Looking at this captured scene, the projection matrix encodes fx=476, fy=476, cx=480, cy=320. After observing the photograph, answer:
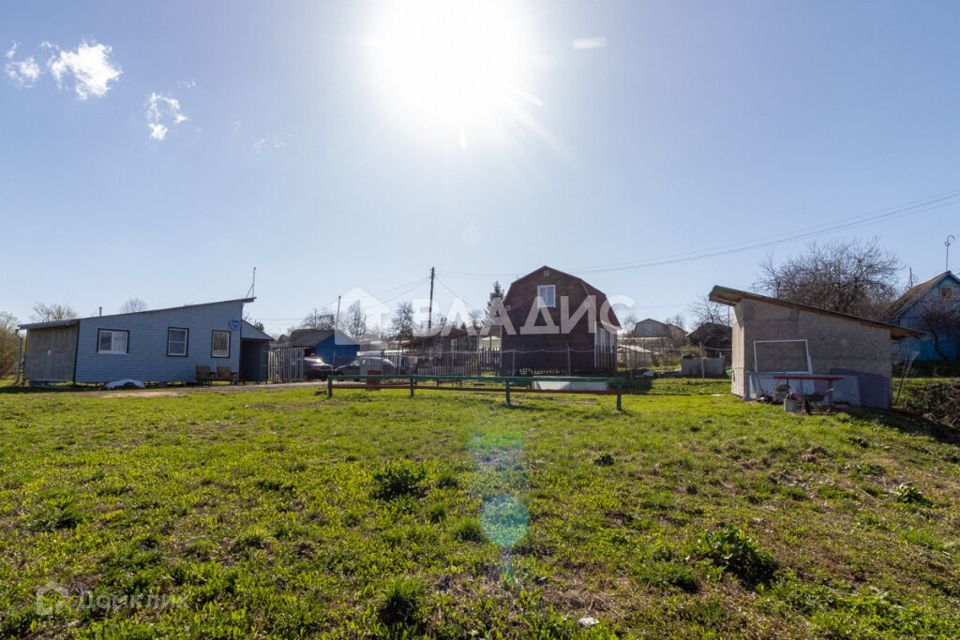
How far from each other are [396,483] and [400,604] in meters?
1.92

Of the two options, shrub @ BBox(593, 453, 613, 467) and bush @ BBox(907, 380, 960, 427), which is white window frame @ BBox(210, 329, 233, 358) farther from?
bush @ BBox(907, 380, 960, 427)

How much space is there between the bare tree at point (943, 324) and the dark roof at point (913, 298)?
104 cm

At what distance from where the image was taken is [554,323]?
2920 centimetres

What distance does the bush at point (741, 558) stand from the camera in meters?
3.10

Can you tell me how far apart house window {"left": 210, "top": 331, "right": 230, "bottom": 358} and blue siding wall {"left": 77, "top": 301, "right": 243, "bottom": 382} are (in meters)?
0.18

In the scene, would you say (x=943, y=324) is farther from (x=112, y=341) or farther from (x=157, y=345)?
(x=112, y=341)

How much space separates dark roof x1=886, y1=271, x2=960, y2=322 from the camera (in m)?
28.5

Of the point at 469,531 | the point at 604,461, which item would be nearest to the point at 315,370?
the point at 604,461

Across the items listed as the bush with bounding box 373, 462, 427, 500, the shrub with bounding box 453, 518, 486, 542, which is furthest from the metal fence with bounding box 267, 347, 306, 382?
the shrub with bounding box 453, 518, 486, 542

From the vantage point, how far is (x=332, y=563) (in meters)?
3.17

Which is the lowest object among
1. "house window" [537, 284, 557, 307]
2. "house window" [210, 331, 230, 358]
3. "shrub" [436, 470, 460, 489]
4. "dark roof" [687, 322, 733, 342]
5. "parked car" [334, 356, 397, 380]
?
"shrub" [436, 470, 460, 489]

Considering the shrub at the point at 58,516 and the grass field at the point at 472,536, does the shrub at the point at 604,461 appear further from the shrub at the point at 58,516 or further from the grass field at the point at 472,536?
the shrub at the point at 58,516

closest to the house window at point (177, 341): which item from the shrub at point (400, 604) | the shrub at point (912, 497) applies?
the shrub at point (400, 604)

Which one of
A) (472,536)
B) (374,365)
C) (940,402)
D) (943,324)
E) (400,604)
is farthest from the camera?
(374,365)
